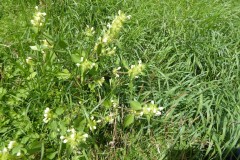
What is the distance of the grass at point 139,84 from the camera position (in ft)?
6.72

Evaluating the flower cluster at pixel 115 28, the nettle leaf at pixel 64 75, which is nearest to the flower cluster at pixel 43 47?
the nettle leaf at pixel 64 75

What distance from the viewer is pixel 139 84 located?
96.8 inches

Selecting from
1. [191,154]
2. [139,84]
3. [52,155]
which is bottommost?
[191,154]

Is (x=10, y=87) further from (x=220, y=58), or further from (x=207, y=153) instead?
(x=220, y=58)

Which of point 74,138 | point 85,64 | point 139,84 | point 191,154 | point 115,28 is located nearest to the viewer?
point 74,138

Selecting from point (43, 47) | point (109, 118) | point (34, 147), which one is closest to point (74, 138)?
point (34, 147)

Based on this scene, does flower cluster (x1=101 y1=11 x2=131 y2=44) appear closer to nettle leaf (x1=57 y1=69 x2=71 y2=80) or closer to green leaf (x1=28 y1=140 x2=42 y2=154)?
nettle leaf (x1=57 y1=69 x2=71 y2=80)

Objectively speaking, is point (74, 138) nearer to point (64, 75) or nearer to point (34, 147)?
point (34, 147)

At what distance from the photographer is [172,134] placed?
88.9 inches

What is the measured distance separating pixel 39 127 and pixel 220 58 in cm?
156

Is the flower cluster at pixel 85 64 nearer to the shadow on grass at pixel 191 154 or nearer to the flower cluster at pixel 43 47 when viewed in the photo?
the flower cluster at pixel 43 47

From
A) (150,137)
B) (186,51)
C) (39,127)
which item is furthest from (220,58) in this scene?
(39,127)

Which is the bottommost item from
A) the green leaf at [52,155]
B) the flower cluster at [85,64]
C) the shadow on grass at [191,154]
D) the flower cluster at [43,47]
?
the shadow on grass at [191,154]

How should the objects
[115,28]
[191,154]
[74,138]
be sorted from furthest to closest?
[191,154]
[115,28]
[74,138]
